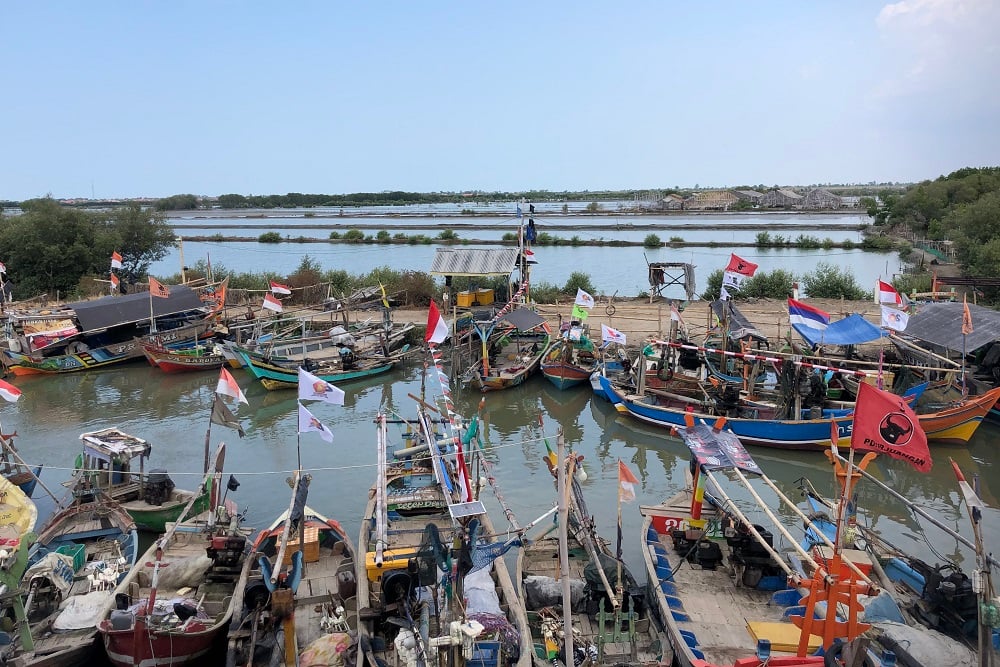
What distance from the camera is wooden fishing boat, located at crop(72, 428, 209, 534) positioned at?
12141 millimetres

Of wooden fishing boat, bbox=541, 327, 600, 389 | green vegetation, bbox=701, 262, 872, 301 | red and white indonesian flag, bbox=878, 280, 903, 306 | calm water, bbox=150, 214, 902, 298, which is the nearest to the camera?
red and white indonesian flag, bbox=878, 280, 903, 306

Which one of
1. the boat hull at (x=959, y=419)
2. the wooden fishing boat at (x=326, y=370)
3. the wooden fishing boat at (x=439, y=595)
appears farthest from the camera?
the wooden fishing boat at (x=326, y=370)

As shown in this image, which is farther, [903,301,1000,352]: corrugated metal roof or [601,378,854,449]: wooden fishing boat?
[903,301,1000,352]: corrugated metal roof

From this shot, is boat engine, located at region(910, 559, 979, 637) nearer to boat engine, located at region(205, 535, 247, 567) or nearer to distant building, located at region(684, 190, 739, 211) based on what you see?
boat engine, located at region(205, 535, 247, 567)

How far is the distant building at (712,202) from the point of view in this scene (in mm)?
102500

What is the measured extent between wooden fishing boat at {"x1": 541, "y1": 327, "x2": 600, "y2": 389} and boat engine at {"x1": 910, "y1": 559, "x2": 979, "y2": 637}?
41.1 ft

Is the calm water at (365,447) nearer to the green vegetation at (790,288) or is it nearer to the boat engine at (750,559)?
the boat engine at (750,559)

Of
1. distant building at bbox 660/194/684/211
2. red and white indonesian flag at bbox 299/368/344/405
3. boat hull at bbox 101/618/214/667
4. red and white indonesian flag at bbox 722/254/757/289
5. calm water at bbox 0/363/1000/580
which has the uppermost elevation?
distant building at bbox 660/194/684/211

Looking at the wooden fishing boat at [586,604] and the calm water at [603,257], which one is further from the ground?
the calm water at [603,257]

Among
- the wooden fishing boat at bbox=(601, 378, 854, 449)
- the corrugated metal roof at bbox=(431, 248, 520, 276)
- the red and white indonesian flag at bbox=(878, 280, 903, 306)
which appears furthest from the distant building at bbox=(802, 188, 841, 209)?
the wooden fishing boat at bbox=(601, 378, 854, 449)

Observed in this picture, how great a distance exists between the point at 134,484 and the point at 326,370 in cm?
962

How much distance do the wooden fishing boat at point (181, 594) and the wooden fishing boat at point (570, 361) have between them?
11.3 meters

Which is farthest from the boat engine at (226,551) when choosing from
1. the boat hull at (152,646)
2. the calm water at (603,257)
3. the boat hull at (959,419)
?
the calm water at (603,257)

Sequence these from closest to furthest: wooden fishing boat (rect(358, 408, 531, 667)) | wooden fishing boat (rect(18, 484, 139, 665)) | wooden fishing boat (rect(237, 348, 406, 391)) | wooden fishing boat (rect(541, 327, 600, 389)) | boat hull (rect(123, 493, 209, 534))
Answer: wooden fishing boat (rect(358, 408, 531, 667))
wooden fishing boat (rect(18, 484, 139, 665))
boat hull (rect(123, 493, 209, 534))
wooden fishing boat (rect(541, 327, 600, 389))
wooden fishing boat (rect(237, 348, 406, 391))
